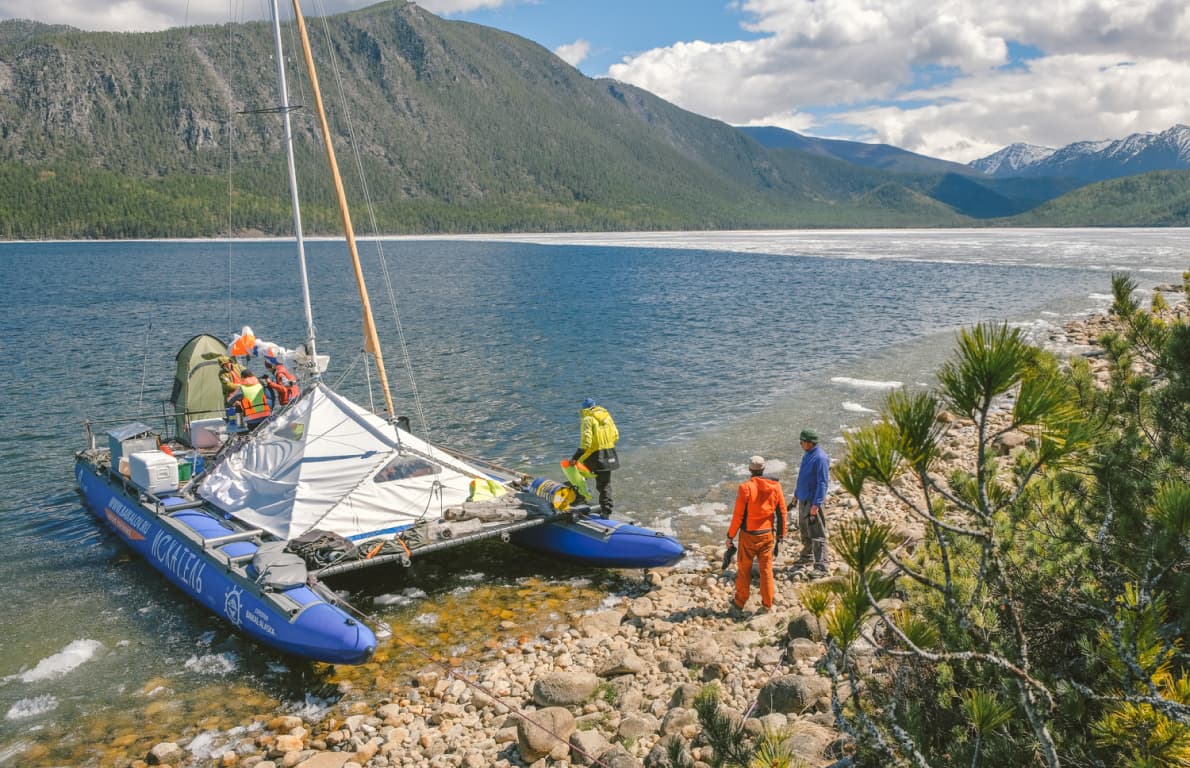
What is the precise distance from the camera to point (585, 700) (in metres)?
8.52

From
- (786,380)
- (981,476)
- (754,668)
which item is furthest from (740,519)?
(786,380)

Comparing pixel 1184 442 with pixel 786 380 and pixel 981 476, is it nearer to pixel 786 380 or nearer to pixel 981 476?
pixel 981 476

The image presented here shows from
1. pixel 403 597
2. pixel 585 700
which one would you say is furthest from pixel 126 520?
pixel 585 700

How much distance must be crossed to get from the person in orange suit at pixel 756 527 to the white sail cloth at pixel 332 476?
5337mm

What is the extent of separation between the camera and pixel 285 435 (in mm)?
13750

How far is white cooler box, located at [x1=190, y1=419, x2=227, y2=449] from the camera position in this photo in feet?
54.9

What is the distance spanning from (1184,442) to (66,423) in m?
28.2

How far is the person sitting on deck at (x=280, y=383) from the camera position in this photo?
54.0 feet

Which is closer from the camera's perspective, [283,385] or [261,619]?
[261,619]

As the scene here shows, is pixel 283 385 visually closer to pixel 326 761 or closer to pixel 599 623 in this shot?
pixel 599 623

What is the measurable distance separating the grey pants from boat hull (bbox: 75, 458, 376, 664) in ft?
21.5

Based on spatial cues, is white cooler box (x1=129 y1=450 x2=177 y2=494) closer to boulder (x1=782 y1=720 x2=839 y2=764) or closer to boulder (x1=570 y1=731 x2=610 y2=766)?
boulder (x1=570 y1=731 x2=610 y2=766)

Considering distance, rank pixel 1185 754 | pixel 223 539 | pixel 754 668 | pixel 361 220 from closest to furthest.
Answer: pixel 1185 754
pixel 754 668
pixel 223 539
pixel 361 220

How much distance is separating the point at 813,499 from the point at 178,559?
33.6 feet
